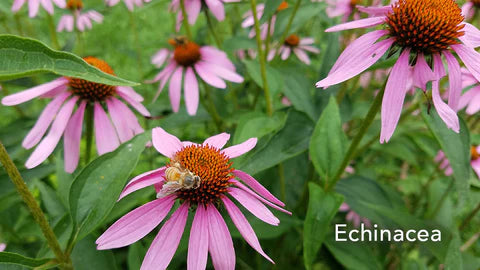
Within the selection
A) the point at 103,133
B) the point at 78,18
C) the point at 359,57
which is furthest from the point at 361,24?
the point at 78,18

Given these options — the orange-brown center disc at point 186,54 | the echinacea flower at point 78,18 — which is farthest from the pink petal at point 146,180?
the echinacea flower at point 78,18

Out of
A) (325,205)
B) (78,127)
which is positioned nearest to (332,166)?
(325,205)

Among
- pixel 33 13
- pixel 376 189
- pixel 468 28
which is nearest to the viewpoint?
pixel 468 28

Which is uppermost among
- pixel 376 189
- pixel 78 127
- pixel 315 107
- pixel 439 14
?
pixel 439 14

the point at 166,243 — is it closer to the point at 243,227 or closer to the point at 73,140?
the point at 243,227

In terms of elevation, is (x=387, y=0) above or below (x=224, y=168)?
above

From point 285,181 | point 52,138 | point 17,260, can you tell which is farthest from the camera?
point 285,181

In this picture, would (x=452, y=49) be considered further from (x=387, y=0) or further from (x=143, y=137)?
(x=143, y=137)
